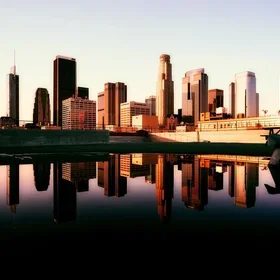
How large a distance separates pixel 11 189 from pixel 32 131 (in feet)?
108

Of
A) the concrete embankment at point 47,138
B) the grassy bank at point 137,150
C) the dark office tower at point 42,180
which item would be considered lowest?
the dark office tower at point 42,180

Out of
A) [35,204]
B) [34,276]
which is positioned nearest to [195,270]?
[34,276]

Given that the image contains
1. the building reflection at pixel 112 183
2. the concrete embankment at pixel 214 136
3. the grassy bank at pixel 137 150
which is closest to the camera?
the building reflection at pixel 112 183

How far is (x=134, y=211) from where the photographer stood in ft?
22.4

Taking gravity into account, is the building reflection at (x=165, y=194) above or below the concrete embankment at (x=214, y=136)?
below

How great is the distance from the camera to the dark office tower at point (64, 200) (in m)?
6.30

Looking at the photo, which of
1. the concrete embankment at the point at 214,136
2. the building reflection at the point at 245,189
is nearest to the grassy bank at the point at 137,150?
the building reflection at the point at 245,189

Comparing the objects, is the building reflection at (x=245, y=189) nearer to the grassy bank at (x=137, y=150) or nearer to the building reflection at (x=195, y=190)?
the building reflection at (x=195, y=190)

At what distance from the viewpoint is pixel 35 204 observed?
24.5 feet

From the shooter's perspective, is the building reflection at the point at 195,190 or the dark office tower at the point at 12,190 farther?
the building reflection at the point at 195,190

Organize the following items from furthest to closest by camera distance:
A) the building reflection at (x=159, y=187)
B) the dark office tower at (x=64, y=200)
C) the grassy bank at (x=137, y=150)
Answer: the grassy bank at (x=137, y=150)
the building reflection at (x=159, y=187)
the dark office tower at (x=64, y=200)

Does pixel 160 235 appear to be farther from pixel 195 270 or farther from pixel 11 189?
pixel 11 189

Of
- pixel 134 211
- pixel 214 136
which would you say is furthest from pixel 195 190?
pixel 214 136

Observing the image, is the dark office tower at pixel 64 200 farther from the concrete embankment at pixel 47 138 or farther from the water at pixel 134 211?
the concrete embankment at pixel 47 138
